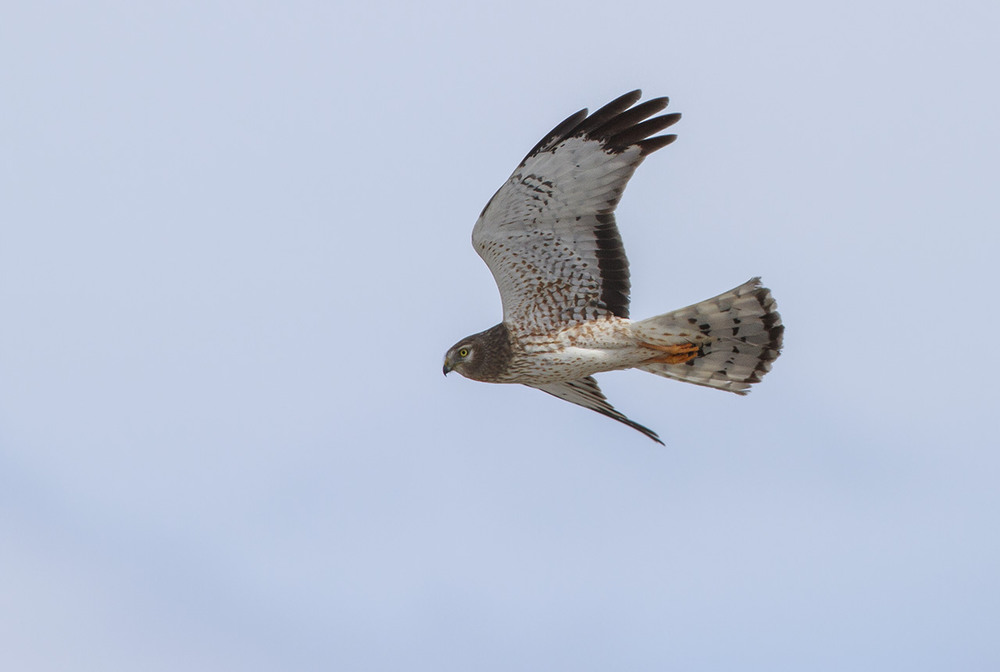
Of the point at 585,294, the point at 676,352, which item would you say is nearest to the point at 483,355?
the point at 585,294

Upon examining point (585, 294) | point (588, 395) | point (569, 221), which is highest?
point (569, 221)

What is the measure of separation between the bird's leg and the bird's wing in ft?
2.97

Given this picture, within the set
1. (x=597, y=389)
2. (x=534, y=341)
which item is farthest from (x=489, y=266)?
(x=597, y=389)

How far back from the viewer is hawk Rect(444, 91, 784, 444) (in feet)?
43.0

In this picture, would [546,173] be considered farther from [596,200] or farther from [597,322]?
[597,322]

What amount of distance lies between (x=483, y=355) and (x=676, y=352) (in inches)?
62.1

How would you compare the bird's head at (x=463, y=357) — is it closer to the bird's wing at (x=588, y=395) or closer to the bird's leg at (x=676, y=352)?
the bird's wing at (x=588, y=395)

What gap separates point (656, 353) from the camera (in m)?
14.0

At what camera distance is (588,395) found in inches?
591

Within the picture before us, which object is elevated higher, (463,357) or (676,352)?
(463,357)

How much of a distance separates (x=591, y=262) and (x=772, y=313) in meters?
1.50

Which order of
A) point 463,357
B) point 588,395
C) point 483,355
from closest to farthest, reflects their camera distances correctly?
point 483,355
point 463,357
point 588,395

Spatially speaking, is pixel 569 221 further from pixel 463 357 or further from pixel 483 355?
pixel 463 357

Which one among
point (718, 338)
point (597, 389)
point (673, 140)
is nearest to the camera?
point (673, 140)
